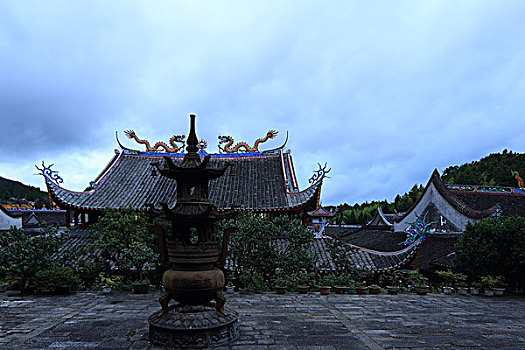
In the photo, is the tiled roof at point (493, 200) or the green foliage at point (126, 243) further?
the tiled roof at point (493, 200)

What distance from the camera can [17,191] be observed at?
156ft

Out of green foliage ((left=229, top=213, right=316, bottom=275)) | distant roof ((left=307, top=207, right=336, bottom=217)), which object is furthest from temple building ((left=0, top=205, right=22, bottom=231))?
distant roof ((left=307, top=207, right=336, bottom=217))

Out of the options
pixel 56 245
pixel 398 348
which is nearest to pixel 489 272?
pixel 398 348

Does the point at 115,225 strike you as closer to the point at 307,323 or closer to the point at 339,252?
the point at 307,323

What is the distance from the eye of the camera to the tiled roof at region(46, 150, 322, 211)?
14100mm

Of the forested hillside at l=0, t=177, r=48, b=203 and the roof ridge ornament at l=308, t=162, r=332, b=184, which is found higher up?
the forested hillside at l=0, t=177, r=48, b=203

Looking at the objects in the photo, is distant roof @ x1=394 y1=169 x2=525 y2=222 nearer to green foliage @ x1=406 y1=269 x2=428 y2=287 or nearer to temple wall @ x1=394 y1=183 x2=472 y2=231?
temple wall @ x1=394 y1=183 x2=472 y2=231

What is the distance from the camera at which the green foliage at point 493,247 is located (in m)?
9.46

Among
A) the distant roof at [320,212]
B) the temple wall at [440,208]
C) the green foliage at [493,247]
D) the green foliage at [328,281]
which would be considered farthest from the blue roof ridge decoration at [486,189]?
the green foliage at [328,281]

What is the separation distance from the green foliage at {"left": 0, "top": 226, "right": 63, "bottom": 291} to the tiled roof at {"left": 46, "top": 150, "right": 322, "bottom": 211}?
4.42 m

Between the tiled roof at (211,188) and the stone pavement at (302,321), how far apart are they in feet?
17.9

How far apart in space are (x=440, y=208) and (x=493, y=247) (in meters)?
6.83

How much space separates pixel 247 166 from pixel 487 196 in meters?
12.3

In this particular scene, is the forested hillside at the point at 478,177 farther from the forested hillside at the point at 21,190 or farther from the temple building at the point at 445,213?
the forested hillside at the point at 21,190
